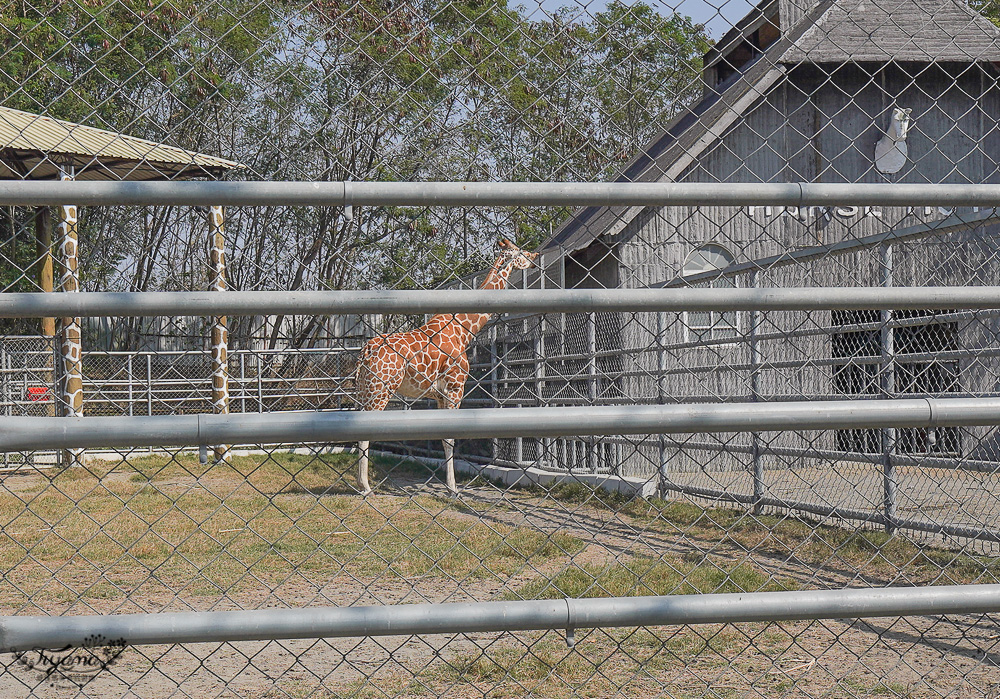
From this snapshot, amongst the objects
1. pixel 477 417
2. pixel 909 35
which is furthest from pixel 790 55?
pixel 477 417

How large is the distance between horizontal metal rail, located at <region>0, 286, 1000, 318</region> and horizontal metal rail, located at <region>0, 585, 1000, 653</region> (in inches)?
27.4

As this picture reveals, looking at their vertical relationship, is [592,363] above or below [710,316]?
below

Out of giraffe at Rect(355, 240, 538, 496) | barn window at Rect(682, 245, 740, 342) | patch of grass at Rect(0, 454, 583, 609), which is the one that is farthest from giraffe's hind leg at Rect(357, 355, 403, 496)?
barn window at Rect(682, 245, 740, 342)

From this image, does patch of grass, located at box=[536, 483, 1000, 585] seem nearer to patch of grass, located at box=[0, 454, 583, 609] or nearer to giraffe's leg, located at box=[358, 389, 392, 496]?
patch of grass, located at box=[0, 454, 583, 609]

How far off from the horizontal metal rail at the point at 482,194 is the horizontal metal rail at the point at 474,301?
228 mm

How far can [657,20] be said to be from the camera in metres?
2.46

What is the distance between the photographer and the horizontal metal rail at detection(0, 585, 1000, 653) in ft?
6.83

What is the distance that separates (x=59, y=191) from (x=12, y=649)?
105 cm

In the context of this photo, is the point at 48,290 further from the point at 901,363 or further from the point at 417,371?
the point at 901,363

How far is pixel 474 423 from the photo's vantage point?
7.20 ft

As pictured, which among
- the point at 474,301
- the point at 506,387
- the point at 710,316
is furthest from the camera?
the point at 506,387

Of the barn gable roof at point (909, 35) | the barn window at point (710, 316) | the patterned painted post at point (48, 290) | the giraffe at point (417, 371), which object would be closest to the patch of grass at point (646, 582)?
the barn gable roof at point (909, 35)

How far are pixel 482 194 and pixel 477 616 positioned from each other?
40.3 inches

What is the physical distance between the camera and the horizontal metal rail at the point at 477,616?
2.08m
